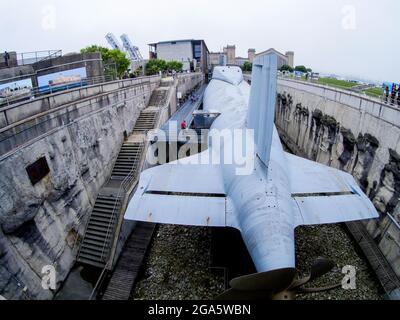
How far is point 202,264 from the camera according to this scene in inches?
572

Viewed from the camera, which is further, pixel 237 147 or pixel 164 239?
pixel 164 239

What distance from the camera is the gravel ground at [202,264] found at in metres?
12.9

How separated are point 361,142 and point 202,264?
12.6 m

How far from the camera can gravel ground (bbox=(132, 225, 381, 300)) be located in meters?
12.9

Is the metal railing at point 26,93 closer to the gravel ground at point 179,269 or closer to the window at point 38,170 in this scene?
the window at point 38,170

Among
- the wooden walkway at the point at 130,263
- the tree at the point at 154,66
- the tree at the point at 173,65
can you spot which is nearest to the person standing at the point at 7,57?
the wooden walkway at the point at 130,263

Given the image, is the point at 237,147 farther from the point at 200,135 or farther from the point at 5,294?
the point at 5,294

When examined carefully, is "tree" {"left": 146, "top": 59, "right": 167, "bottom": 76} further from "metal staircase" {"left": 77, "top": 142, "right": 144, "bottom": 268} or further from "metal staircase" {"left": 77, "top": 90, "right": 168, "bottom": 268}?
"metal staircase" {"left": 77, "top": 142, "right": 144, "bottom": 268}

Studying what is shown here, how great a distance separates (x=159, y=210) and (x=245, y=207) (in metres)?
3.37

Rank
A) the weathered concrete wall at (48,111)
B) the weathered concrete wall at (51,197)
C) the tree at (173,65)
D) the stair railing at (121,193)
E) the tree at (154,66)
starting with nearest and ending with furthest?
the weathered concrete wall at (51,197)
the weathered concrete wall at (48,111)
the stair railing at (121,193)
the tree at (154,66)
the tree at (173,65)

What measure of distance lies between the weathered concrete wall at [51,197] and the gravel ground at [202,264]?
4.38 metres

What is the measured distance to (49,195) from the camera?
12781 mm
